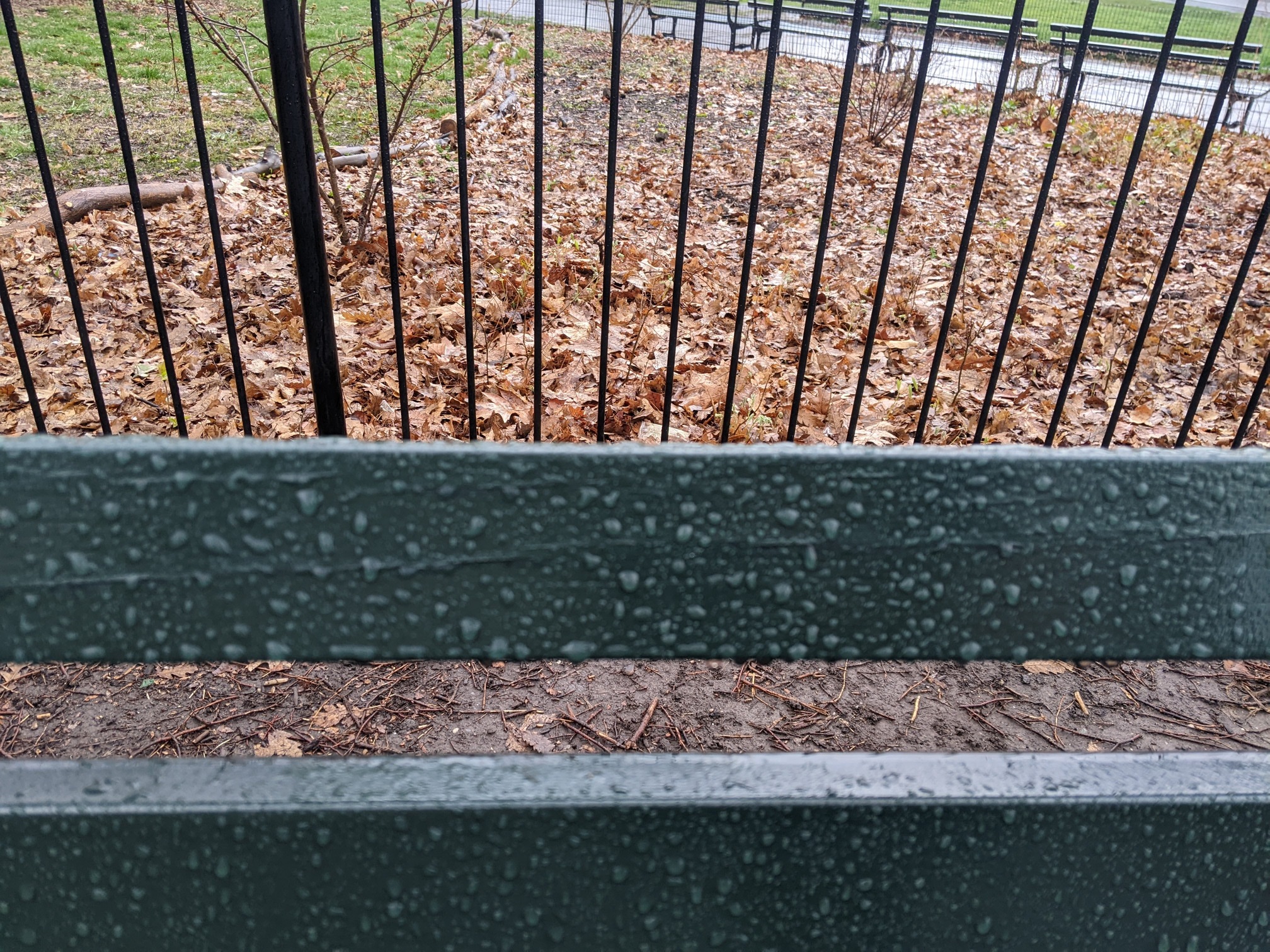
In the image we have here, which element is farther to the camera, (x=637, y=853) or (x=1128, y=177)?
(x=1128, y=177)

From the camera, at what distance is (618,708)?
91.1 inches

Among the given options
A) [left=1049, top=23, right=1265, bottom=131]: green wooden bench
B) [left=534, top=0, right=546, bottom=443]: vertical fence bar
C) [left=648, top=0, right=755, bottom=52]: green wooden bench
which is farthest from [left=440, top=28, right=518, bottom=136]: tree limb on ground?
[left=1049, top=23, right=1265, bottom=131]: green wooden bench

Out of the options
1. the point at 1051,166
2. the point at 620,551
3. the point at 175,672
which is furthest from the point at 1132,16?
the point at 620,551

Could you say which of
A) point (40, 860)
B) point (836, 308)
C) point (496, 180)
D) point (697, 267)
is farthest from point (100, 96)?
point (40, 860)

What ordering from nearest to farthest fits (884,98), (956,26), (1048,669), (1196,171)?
(1196,171), (1048,669), (884,98), (956,26)

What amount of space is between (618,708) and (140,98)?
8.79 m

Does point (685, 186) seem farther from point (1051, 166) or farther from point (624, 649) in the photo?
Answer: point (624, 649)

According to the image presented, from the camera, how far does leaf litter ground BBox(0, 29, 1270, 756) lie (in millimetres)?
2271

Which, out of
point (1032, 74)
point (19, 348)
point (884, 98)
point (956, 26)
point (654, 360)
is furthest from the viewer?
point (1032, 74)

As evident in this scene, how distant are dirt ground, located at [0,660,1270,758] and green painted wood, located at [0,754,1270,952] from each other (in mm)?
1265

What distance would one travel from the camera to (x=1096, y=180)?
745 centimetres

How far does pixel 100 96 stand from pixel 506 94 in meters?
3.69

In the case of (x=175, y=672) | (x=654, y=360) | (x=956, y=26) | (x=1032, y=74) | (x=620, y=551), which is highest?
(x=620, y=551)

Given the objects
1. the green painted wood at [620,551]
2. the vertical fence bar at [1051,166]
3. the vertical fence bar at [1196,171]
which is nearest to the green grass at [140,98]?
the vertical fence bar at [1051,166]
